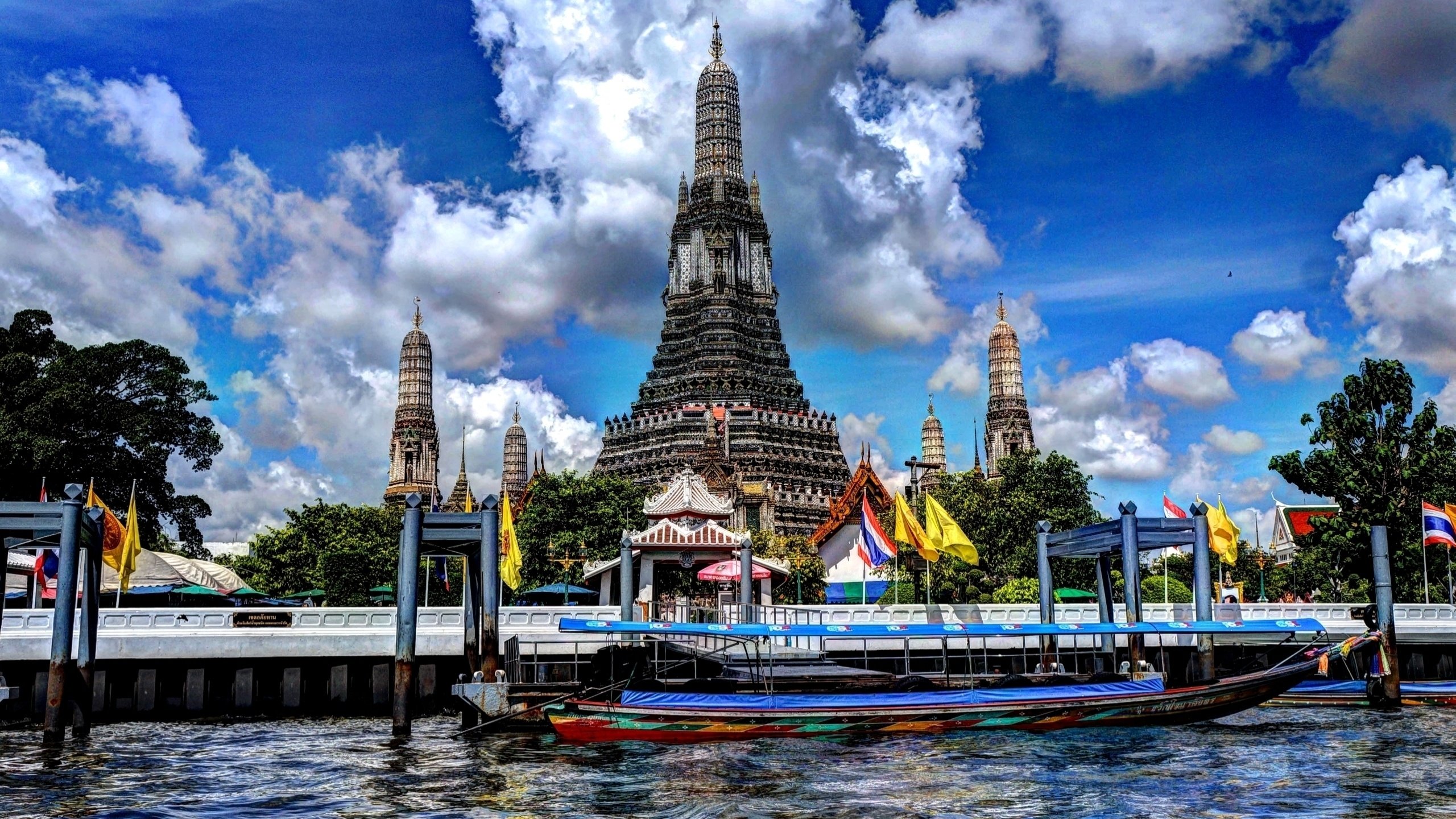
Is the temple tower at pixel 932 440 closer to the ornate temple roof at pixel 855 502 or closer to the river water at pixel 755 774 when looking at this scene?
the ornate temple roof at pixel 855 502

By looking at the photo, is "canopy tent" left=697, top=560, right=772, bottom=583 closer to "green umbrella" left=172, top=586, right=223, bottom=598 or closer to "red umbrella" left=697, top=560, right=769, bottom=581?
"red umbrella" left=697, top=560, right=769, bottom=581

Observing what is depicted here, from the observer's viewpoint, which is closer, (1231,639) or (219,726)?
(219,726)

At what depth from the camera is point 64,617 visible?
2511 cm

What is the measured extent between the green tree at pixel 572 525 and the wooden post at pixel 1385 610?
38.6 m

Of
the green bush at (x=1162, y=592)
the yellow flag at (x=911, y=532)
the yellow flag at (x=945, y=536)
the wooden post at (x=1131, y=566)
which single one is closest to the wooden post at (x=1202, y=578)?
the wooden post at (x=1131, y=566)

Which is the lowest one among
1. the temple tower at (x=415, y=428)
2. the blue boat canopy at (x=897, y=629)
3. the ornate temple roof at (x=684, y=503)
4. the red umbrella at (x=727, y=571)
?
the blue boat canopy at (x=897, y=629)

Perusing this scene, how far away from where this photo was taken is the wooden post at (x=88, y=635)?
26.3 metres

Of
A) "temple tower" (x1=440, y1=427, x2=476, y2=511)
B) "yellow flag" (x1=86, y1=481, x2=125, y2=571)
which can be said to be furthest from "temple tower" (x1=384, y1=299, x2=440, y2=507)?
"yellow flag" (x1=86, y1=481, x2=125, y2=571)

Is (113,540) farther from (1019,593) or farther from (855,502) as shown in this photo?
(855,502)

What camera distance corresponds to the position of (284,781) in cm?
2202

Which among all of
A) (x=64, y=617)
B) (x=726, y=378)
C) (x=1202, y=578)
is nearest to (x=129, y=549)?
(x=64, y=617)

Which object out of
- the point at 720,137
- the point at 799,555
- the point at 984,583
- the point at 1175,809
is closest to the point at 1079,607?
the point at 1175,809

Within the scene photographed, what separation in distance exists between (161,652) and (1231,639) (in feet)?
91.2

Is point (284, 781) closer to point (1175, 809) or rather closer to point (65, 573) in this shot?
point (65, 573)
